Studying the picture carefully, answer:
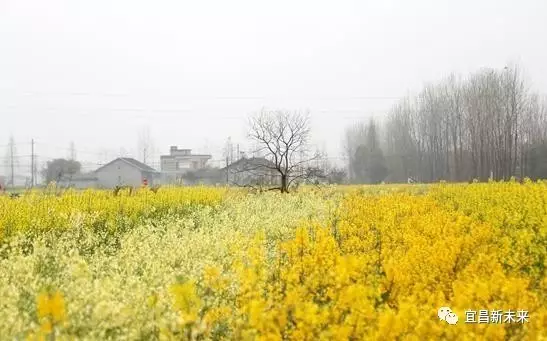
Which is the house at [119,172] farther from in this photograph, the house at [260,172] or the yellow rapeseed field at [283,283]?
the yellow rapeseed field at [283,283]

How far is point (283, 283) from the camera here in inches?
188

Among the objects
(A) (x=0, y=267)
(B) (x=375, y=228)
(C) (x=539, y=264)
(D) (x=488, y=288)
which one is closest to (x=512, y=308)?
(D) (x=488, y=288)

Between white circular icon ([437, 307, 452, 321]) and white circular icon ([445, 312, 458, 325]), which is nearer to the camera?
white circular icon ([445, 312, 458, 325])

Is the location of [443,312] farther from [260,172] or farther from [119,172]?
[119,172]

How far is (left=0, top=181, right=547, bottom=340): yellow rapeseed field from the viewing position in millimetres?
3113

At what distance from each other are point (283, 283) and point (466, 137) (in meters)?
50.7

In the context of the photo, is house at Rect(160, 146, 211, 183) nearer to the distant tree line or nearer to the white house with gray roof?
the white house with gray roof

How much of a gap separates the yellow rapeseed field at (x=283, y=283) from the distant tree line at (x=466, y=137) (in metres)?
34.5

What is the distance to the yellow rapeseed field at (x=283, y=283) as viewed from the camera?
311cm

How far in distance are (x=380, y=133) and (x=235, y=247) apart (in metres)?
77.8

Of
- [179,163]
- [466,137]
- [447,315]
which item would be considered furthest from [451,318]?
[179,163]

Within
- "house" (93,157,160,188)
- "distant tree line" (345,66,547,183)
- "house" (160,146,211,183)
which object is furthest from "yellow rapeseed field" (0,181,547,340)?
"house" (160,146,211,183)

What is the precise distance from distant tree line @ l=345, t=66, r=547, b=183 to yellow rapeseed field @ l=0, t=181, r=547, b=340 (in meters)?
34.5

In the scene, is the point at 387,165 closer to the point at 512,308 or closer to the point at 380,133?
the point at 380,133
